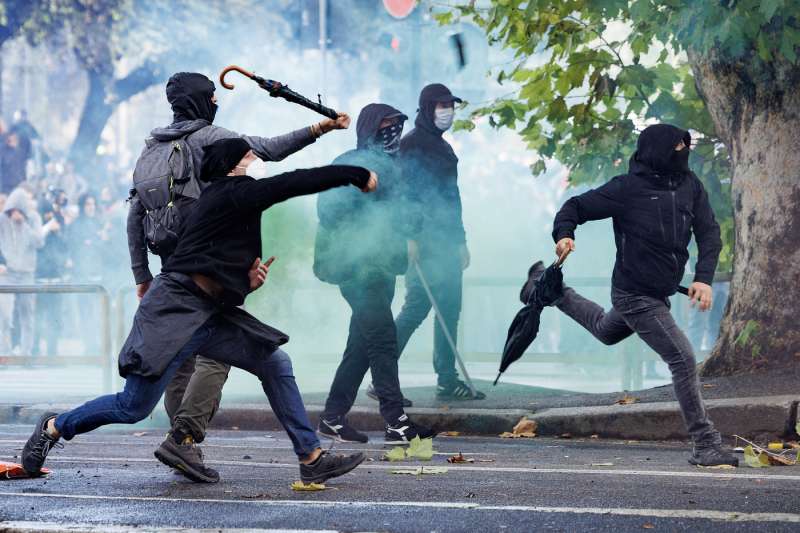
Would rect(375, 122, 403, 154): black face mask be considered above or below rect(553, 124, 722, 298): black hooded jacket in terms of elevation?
above

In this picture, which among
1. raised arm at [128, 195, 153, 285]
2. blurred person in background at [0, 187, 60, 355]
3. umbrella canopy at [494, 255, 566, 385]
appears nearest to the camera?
raised arm at [128, 195, 153, 285]

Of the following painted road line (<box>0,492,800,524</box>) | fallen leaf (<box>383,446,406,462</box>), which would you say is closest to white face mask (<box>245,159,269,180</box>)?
painted road line (<box>0,492,800,524</box>)

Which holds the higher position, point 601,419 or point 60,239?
point 60,239

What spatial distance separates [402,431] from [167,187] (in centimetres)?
255

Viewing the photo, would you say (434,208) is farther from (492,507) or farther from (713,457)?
(492,507)

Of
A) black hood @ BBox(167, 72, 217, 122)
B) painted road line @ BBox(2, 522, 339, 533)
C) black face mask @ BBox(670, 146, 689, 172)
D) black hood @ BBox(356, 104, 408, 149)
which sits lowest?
painted road line @ BBox(2, 522, 339, 533)

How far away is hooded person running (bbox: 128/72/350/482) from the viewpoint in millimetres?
6484

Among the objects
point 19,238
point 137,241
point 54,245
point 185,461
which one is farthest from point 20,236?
point 185,461

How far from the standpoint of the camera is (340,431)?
866 centimetres

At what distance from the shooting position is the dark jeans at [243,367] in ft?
19.7

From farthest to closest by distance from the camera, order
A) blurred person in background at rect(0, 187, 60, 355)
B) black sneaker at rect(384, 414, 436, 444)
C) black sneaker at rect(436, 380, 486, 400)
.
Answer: blurred person in background at rect(0, 187, 60, 355)
black sneaker at rect(436, 380, 486, 400)
black sneaker at rect(384, 414, 436, 444)

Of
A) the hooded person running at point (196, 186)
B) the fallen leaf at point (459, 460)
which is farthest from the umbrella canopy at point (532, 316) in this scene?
the hooded person running at point (196, 186)

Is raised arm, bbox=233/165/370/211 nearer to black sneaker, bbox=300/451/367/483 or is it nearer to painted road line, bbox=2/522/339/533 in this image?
black sneaker, bbox=300/451/367/483

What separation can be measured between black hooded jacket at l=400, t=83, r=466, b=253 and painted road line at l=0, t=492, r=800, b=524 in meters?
4.59
